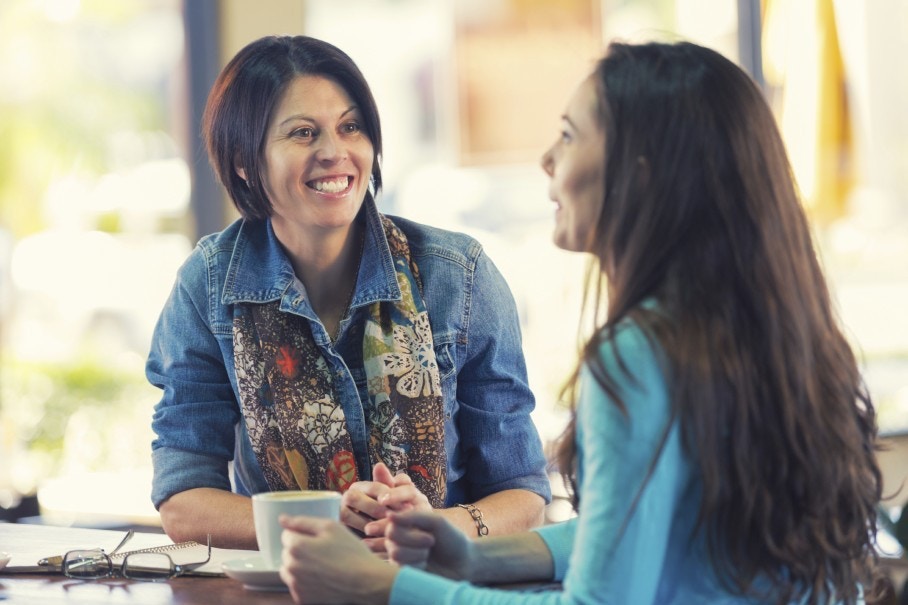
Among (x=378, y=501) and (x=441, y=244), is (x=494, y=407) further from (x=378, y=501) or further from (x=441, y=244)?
(x=378, y=501)

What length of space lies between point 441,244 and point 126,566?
794mm

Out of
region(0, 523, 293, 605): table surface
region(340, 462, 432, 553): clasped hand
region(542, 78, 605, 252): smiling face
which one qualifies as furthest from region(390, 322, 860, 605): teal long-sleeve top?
region(340, 462, 432, 553): clasped hand

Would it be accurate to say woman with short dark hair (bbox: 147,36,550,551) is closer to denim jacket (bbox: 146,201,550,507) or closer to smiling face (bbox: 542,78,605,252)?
denim jacket (bbox: 146,201,550,507)

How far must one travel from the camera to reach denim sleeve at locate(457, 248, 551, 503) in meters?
1.93

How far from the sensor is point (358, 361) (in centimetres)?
193

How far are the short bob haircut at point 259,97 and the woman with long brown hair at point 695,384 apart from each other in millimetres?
791

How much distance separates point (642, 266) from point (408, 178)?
3279 millimetres

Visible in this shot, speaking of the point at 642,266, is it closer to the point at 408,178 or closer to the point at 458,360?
the point at 458,360

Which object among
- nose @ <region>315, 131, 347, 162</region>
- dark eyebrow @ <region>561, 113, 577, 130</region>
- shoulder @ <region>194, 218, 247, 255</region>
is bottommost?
shoulder @ <region>194, 218, 247, 255</region>

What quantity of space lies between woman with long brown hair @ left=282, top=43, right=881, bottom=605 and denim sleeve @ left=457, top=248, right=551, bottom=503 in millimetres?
713

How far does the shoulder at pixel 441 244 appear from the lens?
1.98 m

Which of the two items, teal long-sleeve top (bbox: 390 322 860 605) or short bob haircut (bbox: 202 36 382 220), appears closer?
teal long-sleeve top (bbox: 390 322 860 605)

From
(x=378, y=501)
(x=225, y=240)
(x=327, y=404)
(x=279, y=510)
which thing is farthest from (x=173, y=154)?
(x=279, y=510)

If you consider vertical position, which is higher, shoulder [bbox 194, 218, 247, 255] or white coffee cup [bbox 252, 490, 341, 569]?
shoulder [bbox 194, 218, 247, 255]
